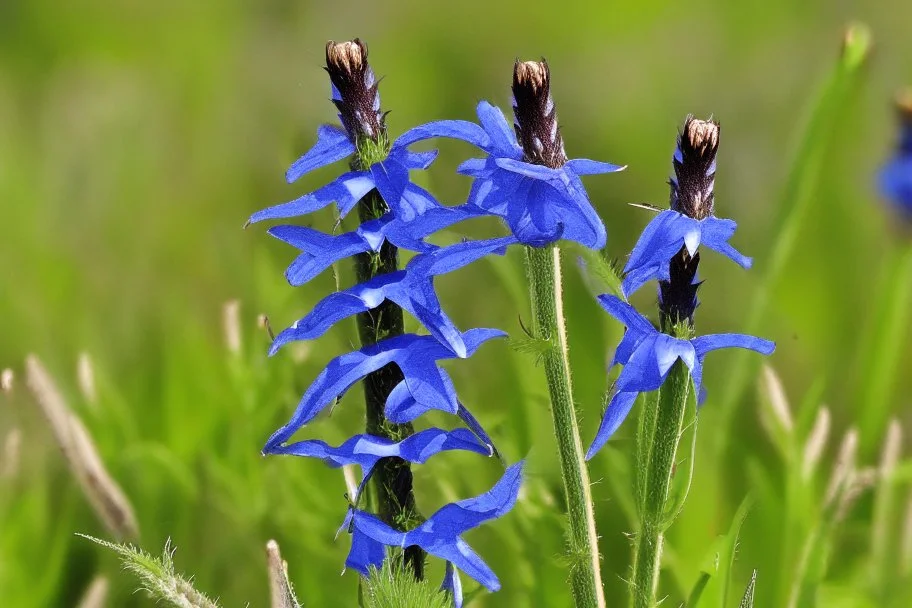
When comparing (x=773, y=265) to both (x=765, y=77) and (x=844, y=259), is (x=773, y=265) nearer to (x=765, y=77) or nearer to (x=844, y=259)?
(x=844, y=259)

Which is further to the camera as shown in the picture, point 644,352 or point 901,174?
point 901,174

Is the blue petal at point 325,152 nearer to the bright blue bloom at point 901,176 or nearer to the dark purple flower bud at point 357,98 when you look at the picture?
the dark purple flower bud at point 357,98

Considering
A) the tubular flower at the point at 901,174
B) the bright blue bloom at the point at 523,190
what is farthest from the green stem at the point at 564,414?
the tubular flower at the point at 901,174

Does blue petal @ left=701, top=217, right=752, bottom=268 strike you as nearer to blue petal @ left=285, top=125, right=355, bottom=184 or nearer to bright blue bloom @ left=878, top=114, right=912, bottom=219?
blue petal @ left=285, top=125, right=355, bottom=184

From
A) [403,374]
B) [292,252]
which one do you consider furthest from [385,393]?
[292,252]

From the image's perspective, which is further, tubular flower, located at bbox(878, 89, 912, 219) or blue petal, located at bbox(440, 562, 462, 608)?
tubular flower, located at bbox(878, 89, 912, 219)

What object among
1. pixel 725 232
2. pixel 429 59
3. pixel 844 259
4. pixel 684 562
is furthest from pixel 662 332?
pixel 429 59

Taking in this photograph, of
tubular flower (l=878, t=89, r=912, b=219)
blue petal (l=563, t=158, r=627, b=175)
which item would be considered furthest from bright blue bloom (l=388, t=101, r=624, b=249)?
tubular flower (l=878, t=89, r=912, b=219)

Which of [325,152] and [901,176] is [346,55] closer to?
[325,152]
